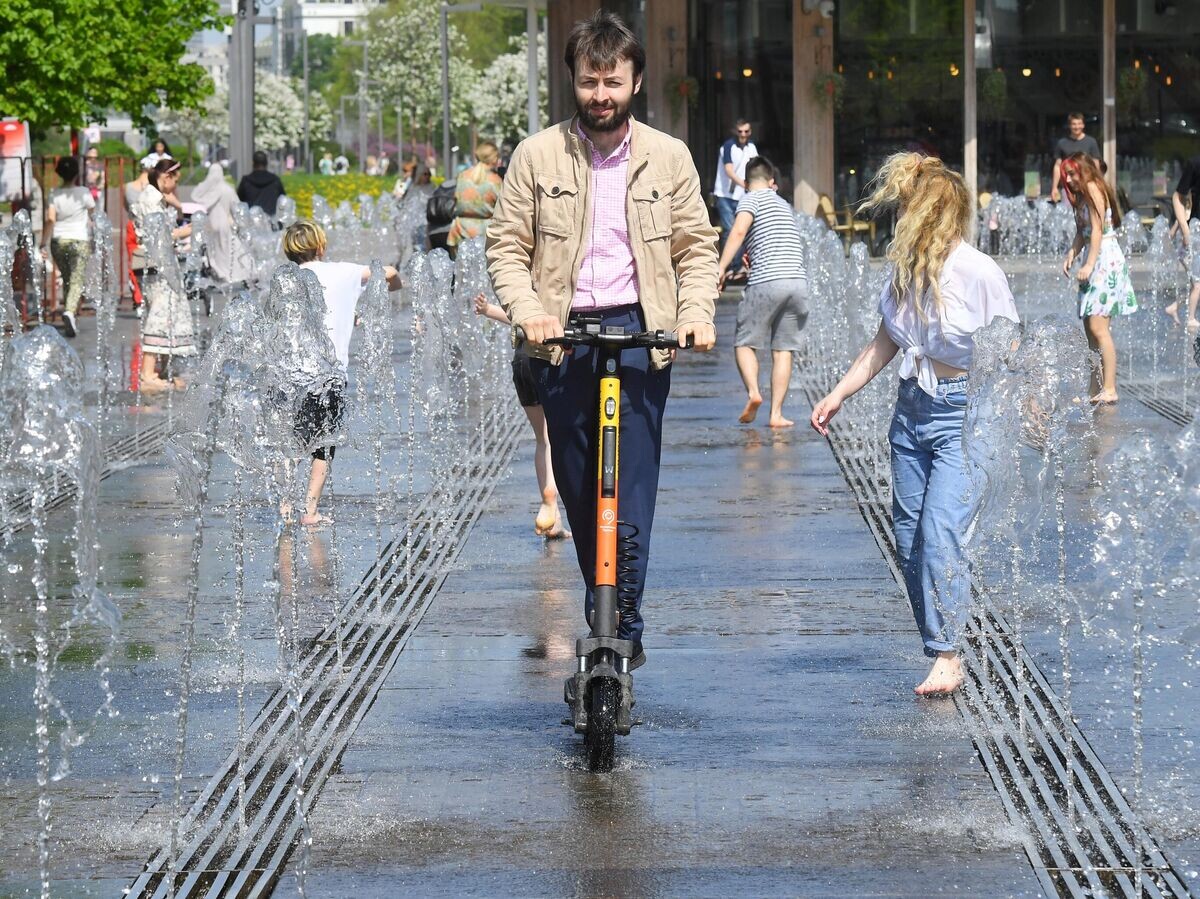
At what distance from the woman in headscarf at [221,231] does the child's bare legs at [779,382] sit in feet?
28.1

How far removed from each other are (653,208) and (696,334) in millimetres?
436

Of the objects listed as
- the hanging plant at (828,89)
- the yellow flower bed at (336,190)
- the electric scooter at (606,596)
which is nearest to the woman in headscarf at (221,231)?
the hanging plant at (828,89)

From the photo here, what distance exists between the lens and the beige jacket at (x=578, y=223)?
19.2 feet

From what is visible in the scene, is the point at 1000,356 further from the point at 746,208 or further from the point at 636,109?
the point at 636,109

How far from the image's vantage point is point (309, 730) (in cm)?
613

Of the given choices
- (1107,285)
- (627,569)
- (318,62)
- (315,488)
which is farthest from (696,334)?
(318,62)

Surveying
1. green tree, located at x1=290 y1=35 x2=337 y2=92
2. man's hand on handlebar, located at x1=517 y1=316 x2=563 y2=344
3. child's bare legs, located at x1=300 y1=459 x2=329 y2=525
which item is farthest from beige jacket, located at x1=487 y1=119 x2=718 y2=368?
green tree, located at x1=290 y1=35 x2=337 y2=92

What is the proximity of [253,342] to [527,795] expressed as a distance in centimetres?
488

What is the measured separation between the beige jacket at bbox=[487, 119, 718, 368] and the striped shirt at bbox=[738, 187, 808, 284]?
699 cm

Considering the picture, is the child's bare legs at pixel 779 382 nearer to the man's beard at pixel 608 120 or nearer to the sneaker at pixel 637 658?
the sneaker at pixel 637 658

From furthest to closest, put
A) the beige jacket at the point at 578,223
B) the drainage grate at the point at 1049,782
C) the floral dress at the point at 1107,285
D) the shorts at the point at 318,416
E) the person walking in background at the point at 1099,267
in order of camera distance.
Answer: the floral dress at the point at 1107,285 < the person walking in background at the point at 1099,267 < the shorts at the point at 318,416 < the beige jacket at the point at 578,223 < the drainage grate at the point at 1049,782

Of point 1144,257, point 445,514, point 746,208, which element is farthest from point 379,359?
point 1144,257

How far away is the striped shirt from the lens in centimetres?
1295

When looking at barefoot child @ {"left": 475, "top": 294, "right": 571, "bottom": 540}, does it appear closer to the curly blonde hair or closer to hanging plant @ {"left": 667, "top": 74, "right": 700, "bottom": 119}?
the curly blonde hair
